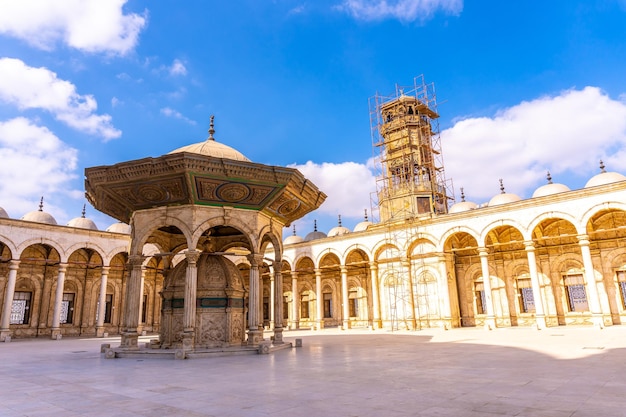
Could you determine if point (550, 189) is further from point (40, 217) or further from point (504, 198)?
point (40, 217)

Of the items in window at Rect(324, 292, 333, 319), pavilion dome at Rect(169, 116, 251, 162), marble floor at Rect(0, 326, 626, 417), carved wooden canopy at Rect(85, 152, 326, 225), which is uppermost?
pavilion dome at Rect(169, 116, 251, 162)

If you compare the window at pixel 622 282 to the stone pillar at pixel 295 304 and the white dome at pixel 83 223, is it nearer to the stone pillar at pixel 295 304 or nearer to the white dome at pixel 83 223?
the stone pillar at pixel 295 304

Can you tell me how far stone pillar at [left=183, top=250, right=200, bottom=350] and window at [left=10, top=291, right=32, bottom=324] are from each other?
19.7 m

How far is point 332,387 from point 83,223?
28761 millimetres

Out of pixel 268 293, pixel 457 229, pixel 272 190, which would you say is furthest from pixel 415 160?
pixel 272 190

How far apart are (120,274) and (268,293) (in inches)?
451

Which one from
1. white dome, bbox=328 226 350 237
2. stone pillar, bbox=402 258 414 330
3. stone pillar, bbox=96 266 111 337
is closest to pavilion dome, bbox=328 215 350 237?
white dome, bbox=328 226 350 237

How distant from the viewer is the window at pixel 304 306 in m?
32.4

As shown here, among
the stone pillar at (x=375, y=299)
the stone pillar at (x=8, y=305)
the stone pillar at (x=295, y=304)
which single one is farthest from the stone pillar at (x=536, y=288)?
the stone pillar at (x=8, y=305)

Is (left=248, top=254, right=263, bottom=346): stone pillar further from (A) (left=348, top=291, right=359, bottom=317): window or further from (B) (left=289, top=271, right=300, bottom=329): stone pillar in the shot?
(A) (left=348, top=291, right=359, bottom=317): window

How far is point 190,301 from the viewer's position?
→ 10406 mm

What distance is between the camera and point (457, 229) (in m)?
23.3

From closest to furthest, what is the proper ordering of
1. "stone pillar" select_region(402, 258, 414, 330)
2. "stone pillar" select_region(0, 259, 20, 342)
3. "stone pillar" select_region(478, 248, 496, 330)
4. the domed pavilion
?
the domed pavilion < "stone pillar" select_region(0, 259, 20, 342) < "stone pillar" select_region(478, 248, 496, 330) < "stone pillar" select_region(402, 258, 414, 330)

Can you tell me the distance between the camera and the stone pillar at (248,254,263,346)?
1092 cm
